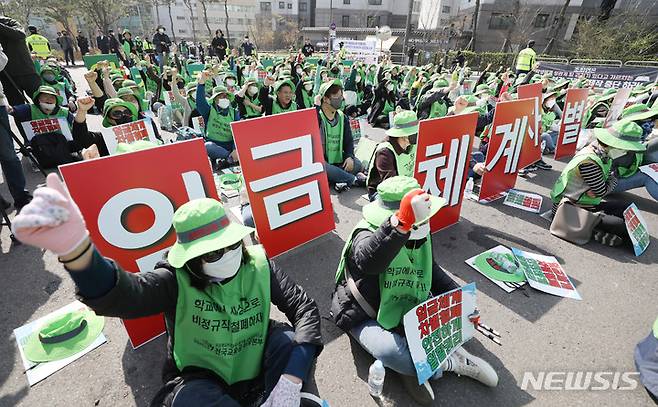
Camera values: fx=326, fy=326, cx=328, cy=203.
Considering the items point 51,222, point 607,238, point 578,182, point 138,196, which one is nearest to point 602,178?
point 578,182

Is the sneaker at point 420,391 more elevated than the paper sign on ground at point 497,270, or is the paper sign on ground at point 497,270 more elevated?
the sneaker at point 420,391

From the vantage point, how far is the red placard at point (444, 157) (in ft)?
11.8

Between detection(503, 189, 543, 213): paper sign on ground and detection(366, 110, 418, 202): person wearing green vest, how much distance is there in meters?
2.26

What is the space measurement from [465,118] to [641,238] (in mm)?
2656

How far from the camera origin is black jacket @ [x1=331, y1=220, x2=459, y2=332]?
1823mm

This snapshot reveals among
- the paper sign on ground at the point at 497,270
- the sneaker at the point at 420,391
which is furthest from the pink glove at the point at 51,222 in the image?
the paper sign on ground at the point at 497,270

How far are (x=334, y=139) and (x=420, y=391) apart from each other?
4.03 metres

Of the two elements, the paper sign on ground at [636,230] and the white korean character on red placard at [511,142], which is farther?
the white korean character on red placard at [511,142]

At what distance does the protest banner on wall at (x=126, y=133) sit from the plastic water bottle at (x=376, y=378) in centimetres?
364

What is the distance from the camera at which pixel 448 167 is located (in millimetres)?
3912

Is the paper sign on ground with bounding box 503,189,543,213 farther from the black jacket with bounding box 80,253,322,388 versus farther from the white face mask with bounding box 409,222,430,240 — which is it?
the black jacket with bounding box 80,253,322,388

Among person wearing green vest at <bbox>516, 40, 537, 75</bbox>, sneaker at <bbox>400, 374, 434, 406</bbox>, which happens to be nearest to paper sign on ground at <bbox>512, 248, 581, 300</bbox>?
sneaker at <bbox>400, 374, 434, 406</bbox>

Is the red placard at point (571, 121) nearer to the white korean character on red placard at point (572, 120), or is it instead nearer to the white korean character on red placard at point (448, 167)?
the white korean character on red placard at point (572, 120)

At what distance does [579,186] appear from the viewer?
4016 mm
